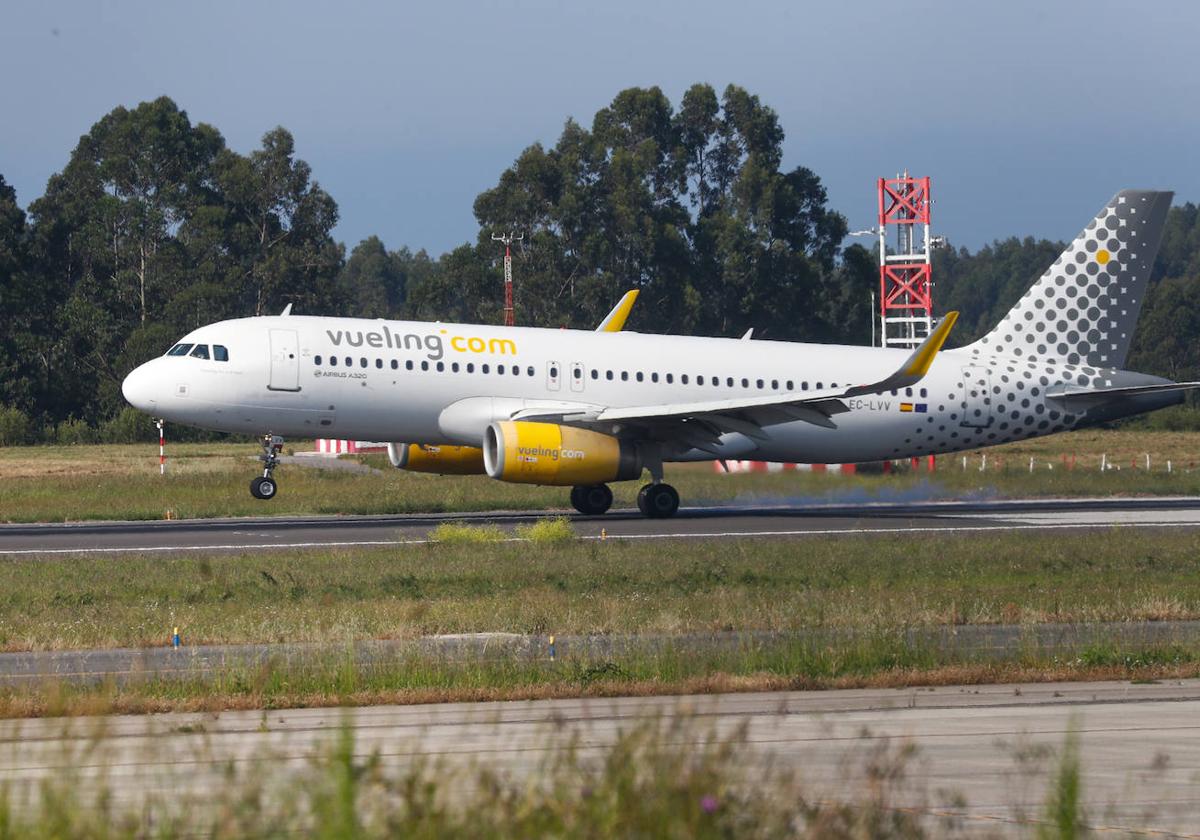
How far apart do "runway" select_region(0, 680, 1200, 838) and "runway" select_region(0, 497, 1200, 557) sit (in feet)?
49.5

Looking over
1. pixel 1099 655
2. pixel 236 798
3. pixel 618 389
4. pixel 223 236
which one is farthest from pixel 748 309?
pixel 236 798

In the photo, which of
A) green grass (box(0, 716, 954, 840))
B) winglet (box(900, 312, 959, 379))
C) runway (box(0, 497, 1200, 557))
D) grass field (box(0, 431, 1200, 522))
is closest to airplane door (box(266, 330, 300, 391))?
runway (box(0, 497, 1200, 557))

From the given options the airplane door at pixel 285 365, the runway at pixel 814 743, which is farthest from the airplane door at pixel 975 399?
the runway at pixel 814 743

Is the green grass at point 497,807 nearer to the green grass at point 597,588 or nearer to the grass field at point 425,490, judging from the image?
the green grass at point 597,588

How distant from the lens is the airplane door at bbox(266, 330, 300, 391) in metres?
30.7

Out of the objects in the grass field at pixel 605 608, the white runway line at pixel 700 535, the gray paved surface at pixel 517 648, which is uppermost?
the white runway line at pixel 700 535

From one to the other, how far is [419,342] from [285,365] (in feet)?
8.30

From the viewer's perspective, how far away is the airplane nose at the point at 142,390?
1230 inches

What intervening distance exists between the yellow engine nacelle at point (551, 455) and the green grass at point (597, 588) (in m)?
3.02

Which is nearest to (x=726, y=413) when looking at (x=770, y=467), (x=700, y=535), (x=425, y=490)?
(x=700, y=535)

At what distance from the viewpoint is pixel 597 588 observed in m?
20.8

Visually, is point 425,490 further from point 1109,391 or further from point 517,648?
point 517,648

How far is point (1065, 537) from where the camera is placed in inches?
1059

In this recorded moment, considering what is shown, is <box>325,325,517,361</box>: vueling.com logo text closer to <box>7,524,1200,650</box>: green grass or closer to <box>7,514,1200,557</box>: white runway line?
<box>7,514,1200,557</box>: white runway line
